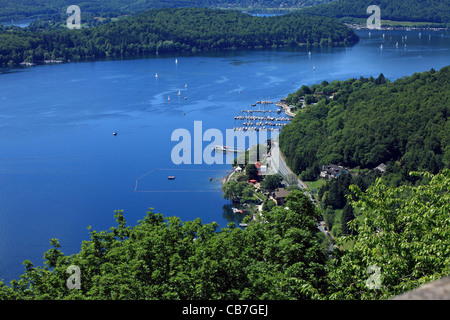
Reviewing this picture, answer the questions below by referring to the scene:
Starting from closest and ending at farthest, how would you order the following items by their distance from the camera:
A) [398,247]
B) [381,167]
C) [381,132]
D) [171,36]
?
[398,247] → [381,167] → [381,132] → [171,36]

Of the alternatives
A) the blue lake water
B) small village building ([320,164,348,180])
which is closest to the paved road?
small village building ([320,164,348,180])

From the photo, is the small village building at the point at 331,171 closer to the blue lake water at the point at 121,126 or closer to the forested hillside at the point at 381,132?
the forested hillside at the point at 381,132

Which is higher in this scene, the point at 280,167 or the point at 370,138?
the point at 370,138

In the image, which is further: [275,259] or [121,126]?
[121,126]

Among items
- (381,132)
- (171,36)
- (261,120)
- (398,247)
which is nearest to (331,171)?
(381,132)

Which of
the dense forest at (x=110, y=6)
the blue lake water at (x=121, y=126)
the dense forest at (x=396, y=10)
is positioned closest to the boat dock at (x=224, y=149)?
the blue lake water at (x=121, y=126)

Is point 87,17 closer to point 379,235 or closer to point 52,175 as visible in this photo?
point 52,175

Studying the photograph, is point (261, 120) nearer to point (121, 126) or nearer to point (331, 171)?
point (121, 126)
